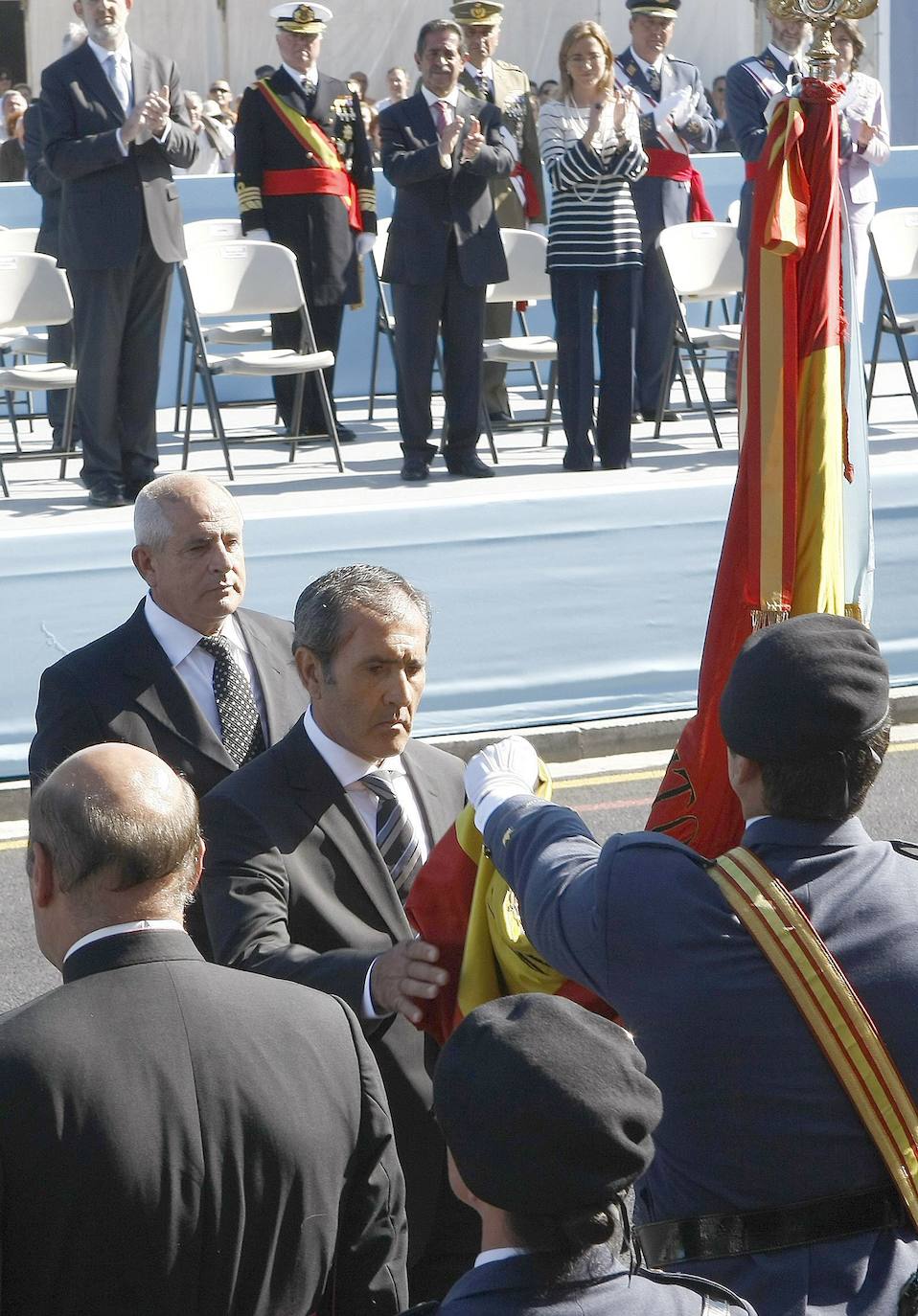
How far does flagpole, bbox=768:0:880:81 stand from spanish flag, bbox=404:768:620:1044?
2510 millimetres

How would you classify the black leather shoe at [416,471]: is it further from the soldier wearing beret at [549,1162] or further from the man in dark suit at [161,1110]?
the soldier wearing beret at [549,1162]

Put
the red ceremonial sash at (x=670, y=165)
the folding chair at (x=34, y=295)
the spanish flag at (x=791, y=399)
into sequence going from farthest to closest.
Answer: the red ceremonial sash at (x=670, y=165) → the folding chair at (x=34, y=295) → the spanish flag at (x=791, y=399)

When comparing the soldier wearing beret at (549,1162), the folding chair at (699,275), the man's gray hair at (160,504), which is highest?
the folding chair at (699,275)

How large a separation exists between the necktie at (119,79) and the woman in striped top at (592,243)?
213cm

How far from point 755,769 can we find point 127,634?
1.77 m

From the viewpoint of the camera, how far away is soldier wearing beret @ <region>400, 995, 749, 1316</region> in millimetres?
1635

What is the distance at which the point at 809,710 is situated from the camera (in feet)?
7.06

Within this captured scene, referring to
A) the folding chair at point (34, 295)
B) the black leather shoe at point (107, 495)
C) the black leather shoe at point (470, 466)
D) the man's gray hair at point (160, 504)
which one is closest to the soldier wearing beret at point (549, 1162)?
the man's gray hair at point (160, 504)

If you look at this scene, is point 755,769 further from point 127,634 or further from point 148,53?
point 148,53

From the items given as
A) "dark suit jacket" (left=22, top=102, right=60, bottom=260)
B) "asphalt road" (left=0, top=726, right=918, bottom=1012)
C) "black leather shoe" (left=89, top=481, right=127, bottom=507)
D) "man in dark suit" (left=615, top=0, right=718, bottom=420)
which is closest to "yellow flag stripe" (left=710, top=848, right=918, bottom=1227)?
"asphalt road" (left=0, top=726, right=918, bottom=1012)

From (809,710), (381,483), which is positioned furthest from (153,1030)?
(381,483)

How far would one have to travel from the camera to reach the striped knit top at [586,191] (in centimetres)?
878

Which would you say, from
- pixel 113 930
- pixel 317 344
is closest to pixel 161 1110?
pixel 113 930

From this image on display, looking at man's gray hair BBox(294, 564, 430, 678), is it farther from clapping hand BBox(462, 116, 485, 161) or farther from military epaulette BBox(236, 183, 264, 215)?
military epaulette BBox(236, 183, 264, 215)
